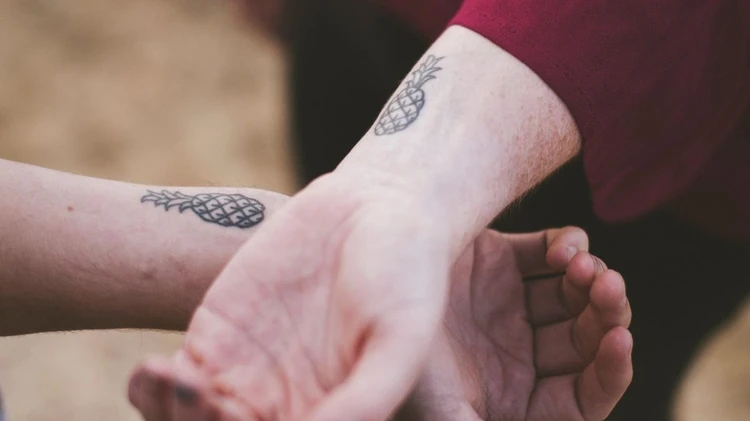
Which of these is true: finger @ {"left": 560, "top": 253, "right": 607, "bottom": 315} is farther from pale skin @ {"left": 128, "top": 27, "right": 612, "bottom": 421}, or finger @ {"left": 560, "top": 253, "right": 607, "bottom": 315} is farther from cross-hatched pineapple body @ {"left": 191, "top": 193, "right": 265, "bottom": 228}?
cross-hatched pineapple body @ {"left": 191, "top": 193, "right": 265, "bottom": 228}

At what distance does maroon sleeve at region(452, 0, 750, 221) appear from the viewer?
0.68 meters

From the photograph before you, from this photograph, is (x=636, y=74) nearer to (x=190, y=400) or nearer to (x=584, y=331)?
(x=584, y=331)

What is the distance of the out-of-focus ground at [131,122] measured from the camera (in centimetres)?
138

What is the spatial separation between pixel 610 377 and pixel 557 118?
253 mm

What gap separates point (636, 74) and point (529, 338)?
302 mm

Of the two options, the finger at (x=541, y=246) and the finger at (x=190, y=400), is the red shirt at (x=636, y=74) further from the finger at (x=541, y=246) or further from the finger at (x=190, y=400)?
the finger at (x=190, y=400)

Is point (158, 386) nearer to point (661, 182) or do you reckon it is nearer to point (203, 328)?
point (203, 328)

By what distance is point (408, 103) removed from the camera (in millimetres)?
712

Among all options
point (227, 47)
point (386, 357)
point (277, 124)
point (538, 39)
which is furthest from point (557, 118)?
point (227, 47)

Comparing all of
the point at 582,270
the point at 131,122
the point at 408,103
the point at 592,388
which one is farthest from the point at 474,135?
the point at 131,122

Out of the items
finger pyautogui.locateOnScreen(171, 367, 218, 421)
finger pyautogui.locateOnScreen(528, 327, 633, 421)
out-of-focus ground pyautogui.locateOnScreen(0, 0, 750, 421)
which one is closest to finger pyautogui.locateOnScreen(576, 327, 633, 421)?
finger pyautogui.locateOnScreen(528, 327, 633, 421)

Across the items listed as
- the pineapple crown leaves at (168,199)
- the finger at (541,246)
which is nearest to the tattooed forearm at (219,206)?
the pineapple crown leaves at (168,199)

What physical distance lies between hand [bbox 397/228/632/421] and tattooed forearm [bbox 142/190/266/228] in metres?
0.24

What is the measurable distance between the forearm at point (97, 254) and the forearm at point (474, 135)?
209 mm
